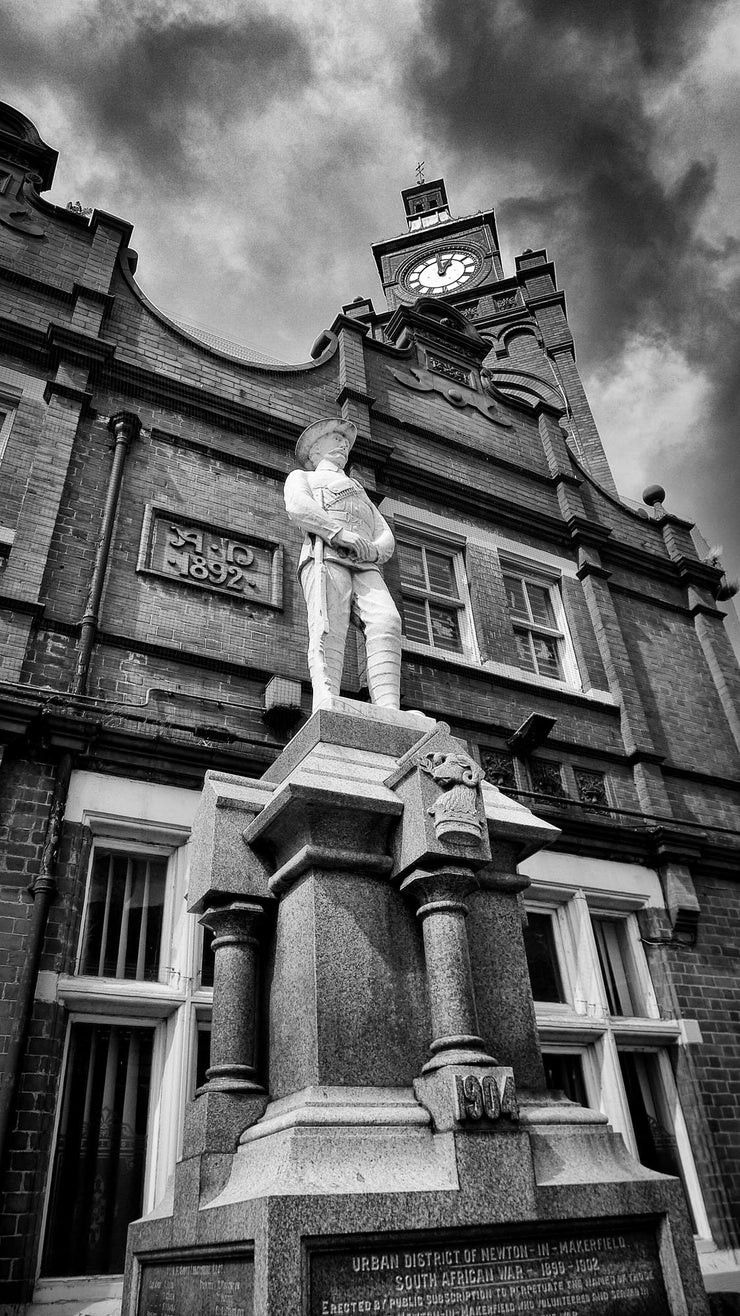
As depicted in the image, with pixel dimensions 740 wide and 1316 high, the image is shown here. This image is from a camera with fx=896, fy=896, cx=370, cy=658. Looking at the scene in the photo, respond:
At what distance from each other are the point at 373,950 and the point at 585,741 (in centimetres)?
787

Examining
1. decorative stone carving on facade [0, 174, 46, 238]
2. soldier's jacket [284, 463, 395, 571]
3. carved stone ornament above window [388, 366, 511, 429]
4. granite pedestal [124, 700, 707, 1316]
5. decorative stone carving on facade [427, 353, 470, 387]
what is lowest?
granite pedestal [124, 700, 707, 1316]

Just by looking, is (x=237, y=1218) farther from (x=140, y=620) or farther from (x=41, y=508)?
(x=41, y=508)

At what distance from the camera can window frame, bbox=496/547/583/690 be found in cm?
A: 1209

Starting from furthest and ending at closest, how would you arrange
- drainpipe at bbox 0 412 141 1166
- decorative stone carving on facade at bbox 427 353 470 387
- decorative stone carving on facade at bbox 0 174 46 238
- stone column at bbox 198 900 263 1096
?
decorative stone carving on facade at bbox 427 353 470 387 → decorative stone carving on facade at bbox 0 174 46 238 → drainpipe at bbox 0 412 141 1166 → stone column at bbox 198 900 263 1096

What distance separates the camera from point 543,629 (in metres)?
12.5

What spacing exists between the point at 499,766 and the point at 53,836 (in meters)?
5.19

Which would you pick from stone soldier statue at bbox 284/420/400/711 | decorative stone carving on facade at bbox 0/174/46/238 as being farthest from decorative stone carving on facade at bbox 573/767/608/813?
decorative stone carving on facade at bbox 0/174/46/238

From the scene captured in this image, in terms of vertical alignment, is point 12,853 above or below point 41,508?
below

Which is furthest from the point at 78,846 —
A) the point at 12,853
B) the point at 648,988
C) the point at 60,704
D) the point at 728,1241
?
the point at 728,1241

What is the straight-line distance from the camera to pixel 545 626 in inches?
500

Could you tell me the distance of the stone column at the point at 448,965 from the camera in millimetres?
3699

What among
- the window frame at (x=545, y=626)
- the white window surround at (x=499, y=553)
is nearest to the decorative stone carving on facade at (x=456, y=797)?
the white window surround at (x=499, y=553)

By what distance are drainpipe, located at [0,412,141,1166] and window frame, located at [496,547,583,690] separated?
5.34 m

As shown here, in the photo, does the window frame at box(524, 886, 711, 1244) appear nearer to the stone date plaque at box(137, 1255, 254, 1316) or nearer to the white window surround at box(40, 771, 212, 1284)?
the white window surround at box(40, 771, 212, 1284)
